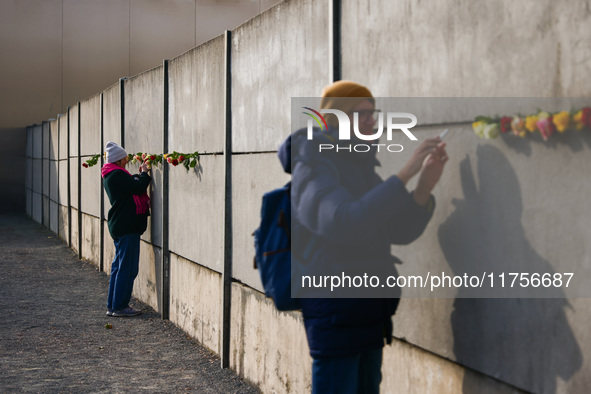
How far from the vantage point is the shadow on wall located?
3.01 m

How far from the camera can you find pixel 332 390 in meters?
3.38

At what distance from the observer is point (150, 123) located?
30.9ft

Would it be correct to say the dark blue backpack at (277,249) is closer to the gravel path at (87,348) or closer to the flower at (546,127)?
the flower at (546,127)

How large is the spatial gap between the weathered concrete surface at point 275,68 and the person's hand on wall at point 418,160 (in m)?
1.66

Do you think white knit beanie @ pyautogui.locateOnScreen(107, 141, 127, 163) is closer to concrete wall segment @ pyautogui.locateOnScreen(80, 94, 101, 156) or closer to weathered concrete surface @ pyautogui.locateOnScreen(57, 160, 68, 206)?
concrete wall segment @ pyautogui.locateOnScreen(80, 94, 101, 156)

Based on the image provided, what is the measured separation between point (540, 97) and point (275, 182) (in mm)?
2752

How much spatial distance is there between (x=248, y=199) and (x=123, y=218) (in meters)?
3.32

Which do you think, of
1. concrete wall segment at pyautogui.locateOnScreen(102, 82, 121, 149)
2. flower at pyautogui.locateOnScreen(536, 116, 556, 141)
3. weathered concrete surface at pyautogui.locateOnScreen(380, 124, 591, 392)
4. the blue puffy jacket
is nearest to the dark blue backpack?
the blue puffy jacket

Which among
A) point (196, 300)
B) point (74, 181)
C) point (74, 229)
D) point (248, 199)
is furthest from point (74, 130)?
point (248, 199)

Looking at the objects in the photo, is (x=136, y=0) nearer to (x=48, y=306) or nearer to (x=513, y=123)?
(x=48, y=306)

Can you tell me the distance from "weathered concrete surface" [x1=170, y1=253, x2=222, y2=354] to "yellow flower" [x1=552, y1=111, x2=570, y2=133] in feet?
14.7

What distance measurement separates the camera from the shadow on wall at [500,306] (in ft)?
9.89

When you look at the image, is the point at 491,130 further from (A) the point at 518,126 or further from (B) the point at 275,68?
(B) the point at 275,68

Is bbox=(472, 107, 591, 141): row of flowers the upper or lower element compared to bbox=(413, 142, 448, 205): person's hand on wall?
upper
